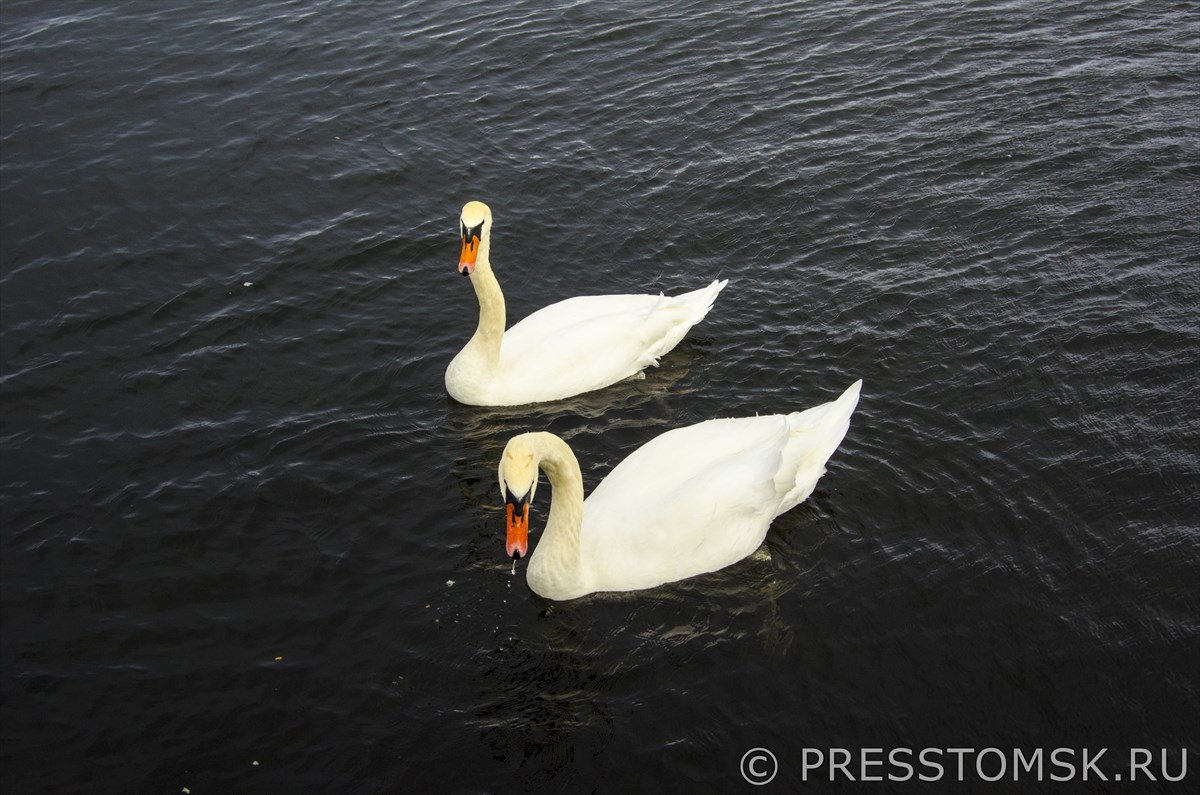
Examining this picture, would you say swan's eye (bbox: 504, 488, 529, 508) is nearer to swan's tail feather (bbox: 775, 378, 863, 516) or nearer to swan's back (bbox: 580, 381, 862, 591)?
swan's back (bbox: 580, 381, 862, 591)

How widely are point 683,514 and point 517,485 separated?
1.77 meters

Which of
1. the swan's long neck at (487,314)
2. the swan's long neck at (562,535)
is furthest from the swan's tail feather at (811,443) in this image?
the swan's long neck at (487,314)

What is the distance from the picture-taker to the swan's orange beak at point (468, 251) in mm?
13688

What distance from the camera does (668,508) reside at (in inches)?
441

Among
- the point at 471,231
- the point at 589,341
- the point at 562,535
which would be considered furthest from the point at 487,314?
the point at 562,535

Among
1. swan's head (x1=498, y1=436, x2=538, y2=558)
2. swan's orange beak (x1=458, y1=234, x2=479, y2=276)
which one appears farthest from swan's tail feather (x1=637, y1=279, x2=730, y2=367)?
swan's head (x1=498, y1=436, x2=538, y2=558)

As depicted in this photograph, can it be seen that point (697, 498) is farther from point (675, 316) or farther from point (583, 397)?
point (675, 316)

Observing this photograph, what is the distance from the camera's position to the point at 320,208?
17.7 meters

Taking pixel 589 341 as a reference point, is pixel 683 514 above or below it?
below

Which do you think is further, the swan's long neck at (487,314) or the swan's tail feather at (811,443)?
the swan's long neck at (487,314)

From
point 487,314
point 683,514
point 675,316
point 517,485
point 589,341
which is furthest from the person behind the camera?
point 675,316

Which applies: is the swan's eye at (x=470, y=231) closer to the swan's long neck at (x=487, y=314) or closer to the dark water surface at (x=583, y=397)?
the swan's long neck at (x=487, y=314)

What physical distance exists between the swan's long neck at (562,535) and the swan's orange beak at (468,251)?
352 centimetres

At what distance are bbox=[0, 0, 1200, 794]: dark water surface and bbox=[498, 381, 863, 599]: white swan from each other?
32 centimetres
